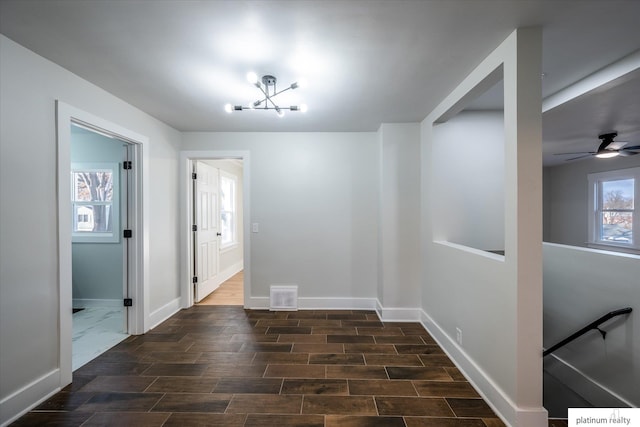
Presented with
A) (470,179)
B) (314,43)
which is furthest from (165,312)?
(470,179)

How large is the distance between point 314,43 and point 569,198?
8279 millimetres

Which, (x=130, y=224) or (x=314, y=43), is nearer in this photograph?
(x=314, y=43)

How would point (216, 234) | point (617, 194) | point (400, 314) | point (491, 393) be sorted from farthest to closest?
point (617, 194) → point (216, 234) → point (400, 314) → point (491, 393)

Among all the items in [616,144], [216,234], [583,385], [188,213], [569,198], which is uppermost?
[616,144]

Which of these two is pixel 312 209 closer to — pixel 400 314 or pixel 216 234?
pixel 400 314

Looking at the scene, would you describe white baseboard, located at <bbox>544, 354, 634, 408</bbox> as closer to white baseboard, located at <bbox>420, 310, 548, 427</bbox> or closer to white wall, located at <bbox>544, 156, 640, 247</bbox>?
white baseboard, located at <bbox>420, 310, 548, 427</bbox>

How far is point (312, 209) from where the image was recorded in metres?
3.81

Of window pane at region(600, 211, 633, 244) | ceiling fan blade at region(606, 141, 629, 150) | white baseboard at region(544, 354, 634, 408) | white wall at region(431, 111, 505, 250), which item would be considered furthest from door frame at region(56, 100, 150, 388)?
window pane at region(600, 211, 633, 244)

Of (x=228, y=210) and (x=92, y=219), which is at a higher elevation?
(x=228, y=210)

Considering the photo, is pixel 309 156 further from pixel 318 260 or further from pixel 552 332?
pixel 552 332

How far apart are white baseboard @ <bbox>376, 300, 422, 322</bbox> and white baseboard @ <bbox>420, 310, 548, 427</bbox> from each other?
0.57 m

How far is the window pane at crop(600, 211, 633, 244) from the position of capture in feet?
18.2

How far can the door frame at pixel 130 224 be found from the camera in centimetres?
209

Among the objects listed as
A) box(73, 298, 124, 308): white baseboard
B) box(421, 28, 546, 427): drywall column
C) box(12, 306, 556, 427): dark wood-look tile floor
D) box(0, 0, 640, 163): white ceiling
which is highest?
box(0, 0, 640, 163): white ceiling
